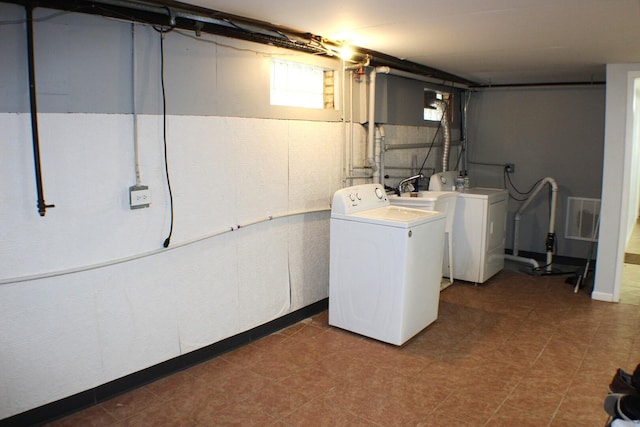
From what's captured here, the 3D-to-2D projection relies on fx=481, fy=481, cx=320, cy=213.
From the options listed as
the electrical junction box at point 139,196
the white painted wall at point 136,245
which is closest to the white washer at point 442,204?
the white painted wall at point 136,245

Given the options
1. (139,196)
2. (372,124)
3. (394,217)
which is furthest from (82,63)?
(372,124)

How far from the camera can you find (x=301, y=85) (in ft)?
12.6

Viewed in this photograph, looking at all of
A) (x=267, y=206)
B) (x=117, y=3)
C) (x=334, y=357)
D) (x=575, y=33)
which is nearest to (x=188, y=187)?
(x=267, y=206)

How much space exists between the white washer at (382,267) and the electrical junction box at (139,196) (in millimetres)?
1438

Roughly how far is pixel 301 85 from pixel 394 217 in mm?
1302

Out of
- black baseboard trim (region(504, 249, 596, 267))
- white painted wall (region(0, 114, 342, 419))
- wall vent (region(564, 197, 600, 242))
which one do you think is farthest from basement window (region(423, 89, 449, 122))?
white painted wall (region(0, 114, 342, 419))

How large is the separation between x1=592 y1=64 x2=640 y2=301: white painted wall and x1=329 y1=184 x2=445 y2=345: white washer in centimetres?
182

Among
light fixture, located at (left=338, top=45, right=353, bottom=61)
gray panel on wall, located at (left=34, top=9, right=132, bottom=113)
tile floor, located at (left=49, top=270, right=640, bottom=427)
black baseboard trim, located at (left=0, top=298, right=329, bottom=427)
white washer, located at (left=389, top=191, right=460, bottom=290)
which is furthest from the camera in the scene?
white washer, located at (left=389, top=191, right=460, bottom=290)

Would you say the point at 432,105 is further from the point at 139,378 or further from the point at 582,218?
the point at 139,378

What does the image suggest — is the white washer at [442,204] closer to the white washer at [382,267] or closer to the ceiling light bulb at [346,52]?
the white washer at [382,267]

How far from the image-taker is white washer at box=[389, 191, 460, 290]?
171 inches

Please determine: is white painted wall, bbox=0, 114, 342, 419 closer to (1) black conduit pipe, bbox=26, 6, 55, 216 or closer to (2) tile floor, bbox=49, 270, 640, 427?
(1) black conduit pipe, bbox=26, 6, 55, 216

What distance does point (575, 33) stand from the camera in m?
3.21

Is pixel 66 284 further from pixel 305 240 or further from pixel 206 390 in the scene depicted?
pixel 305 240
